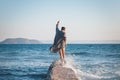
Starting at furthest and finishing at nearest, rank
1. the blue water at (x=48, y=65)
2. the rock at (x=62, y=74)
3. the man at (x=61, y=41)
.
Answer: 1. the blue water at (x=48, y=65)
2. the man at (x=61, y=41)
3. the rock at (x=62, y=74)

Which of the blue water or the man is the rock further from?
the man

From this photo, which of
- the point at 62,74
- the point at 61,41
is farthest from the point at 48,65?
the point at 62,74

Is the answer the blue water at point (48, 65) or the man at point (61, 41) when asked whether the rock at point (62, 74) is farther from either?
the man at point (61, 41)

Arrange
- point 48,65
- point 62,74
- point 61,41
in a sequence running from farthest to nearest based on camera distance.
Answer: point 48,65, point 61,41, point 62,74

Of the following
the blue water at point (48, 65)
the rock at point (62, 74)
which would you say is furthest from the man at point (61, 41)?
the rock at point (62, 74)

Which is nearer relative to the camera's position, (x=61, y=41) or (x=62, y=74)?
(x=62, y=74)

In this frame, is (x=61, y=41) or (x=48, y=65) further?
(x=48, y=65)

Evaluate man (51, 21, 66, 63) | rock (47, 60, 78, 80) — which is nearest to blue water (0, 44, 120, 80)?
man (51, 21, 66, 63)

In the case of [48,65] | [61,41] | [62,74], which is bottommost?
[48,65]

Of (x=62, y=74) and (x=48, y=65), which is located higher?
(x=62, y=74)

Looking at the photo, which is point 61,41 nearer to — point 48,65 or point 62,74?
point 62,74

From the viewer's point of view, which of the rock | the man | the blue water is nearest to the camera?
the rock

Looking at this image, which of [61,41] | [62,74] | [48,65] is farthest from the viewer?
[48,65]

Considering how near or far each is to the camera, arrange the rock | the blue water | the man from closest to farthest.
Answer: the rock
the man
the blue water
